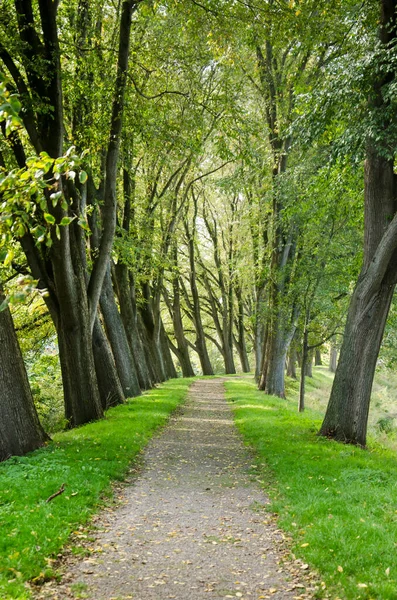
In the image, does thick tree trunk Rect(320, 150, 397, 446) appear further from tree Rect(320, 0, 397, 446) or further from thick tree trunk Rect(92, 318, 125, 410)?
thick tree trunk Rect(92, 318, 125, 410)

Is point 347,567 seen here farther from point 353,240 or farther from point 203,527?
point 353,240

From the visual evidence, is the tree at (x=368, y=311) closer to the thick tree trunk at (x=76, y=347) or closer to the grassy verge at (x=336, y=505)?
the grassy verge at (x=336, y=505)

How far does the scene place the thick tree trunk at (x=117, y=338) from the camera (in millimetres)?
18427

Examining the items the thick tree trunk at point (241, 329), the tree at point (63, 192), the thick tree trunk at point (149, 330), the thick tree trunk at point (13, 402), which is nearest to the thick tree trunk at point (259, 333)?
the thick tree trunk at point (241, 329)

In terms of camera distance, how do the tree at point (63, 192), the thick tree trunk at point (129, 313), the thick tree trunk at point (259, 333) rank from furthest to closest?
the thick tree trunk at point (259, 333)
the thick tree trunk at point (129, 313)
the tree at point (63, 192)

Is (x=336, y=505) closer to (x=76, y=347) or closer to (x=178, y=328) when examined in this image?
(x=76, y=347)

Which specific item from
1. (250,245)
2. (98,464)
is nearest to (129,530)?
(98,464)

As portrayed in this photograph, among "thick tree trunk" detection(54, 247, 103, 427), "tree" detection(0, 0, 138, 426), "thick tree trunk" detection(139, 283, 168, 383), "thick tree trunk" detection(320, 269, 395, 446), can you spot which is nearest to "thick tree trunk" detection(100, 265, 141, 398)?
"tree" detection(0, 0, 138, 426)

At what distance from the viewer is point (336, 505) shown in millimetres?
7039

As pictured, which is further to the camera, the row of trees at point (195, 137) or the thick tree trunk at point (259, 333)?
the thick tree trunk at point (259, 333)

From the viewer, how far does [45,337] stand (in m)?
22.9

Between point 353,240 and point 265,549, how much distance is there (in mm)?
12678

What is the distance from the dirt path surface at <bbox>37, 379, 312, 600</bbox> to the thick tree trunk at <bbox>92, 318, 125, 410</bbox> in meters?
5.58

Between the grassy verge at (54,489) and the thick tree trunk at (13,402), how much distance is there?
1.21 ft
